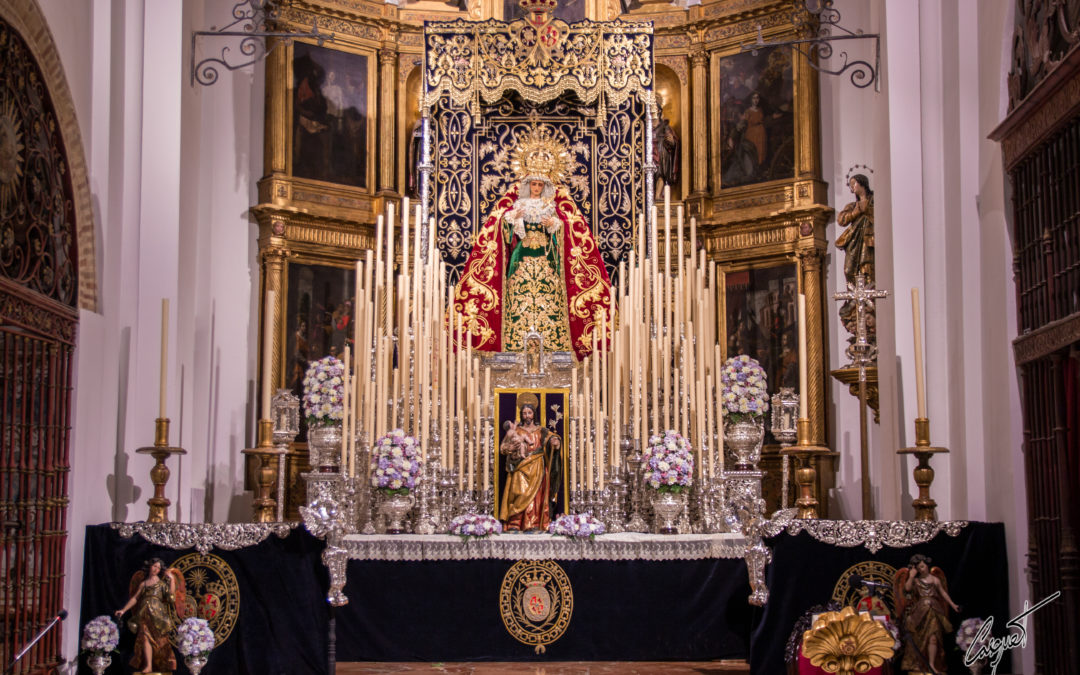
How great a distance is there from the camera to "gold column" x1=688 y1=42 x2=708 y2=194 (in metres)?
15.6

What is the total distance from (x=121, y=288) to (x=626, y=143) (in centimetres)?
754

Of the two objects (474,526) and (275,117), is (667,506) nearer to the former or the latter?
(474,526)

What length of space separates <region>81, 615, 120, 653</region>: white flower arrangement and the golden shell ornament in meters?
4.60

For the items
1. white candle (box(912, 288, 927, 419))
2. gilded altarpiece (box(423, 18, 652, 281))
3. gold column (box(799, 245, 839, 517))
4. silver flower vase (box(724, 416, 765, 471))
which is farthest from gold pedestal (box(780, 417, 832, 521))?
gilded altarpiece (box(423, 18, 652, 281))

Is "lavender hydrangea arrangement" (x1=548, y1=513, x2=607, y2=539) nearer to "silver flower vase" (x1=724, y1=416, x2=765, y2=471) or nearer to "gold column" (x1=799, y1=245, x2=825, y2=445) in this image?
"silver flower vase" (x1=724, y1=416, x2=765, y2=471)

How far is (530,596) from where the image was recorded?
9.56 metres

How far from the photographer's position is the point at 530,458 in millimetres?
10664

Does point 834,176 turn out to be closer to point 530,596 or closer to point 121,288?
point 530,596

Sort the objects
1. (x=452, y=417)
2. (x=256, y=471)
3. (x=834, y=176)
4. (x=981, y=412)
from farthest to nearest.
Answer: (x=834, y=176) → (x=256, y=471) → (x=452, y=417) → (x=981, y=412)

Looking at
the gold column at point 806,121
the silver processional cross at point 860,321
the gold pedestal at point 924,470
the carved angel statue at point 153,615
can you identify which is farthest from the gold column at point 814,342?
the carved angel statue at point 153,615

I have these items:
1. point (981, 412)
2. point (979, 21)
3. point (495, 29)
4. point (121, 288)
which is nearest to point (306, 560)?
point (121, 288)

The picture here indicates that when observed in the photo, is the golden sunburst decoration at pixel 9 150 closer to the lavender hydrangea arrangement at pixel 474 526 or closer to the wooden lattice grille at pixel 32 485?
the wooden lattice grille at pixel 32 485

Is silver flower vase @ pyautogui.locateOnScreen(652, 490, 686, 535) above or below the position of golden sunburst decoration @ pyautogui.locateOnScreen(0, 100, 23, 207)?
below

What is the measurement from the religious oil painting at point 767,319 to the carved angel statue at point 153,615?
860 cm
